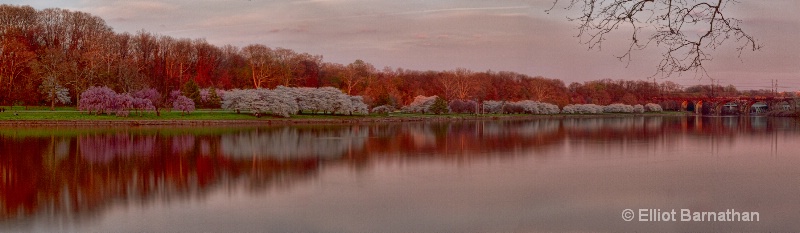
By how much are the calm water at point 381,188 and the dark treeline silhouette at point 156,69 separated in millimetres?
35854

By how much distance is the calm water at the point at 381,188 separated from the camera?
12.4 metres

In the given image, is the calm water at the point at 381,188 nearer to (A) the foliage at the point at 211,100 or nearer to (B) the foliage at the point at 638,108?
(A) the foliage at the point at 211,100

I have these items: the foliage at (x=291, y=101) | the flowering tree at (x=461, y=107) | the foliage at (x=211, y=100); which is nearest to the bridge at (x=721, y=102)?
the flowering tree at (x=461, y=107)

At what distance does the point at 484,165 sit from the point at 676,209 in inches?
343

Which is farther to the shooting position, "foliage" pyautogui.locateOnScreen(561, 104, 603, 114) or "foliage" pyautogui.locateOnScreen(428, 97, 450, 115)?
"foliage" pyautogui.locateOnScreen(561, 104, 603, 114)

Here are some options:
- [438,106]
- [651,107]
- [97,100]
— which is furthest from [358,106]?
[651,107]

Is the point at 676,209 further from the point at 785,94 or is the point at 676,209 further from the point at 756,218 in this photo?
the point at 785,94

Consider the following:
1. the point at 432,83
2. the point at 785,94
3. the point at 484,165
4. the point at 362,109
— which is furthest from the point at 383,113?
the point at 785,94

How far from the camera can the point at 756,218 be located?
12.9 m

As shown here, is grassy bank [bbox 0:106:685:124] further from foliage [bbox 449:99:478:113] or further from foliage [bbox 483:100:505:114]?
foliage [bbox 483:100:505:114]

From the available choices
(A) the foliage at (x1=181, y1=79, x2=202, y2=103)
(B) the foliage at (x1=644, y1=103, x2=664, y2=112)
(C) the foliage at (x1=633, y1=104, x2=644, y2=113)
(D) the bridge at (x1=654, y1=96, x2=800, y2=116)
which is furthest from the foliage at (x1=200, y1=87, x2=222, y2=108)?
(D) the bridge at (x1=654, y1=96, x2=800, y2=116)

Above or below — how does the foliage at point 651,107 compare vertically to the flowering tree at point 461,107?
below

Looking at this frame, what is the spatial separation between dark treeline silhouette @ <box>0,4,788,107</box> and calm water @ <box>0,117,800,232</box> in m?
35.9

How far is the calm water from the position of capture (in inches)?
Result: 489
